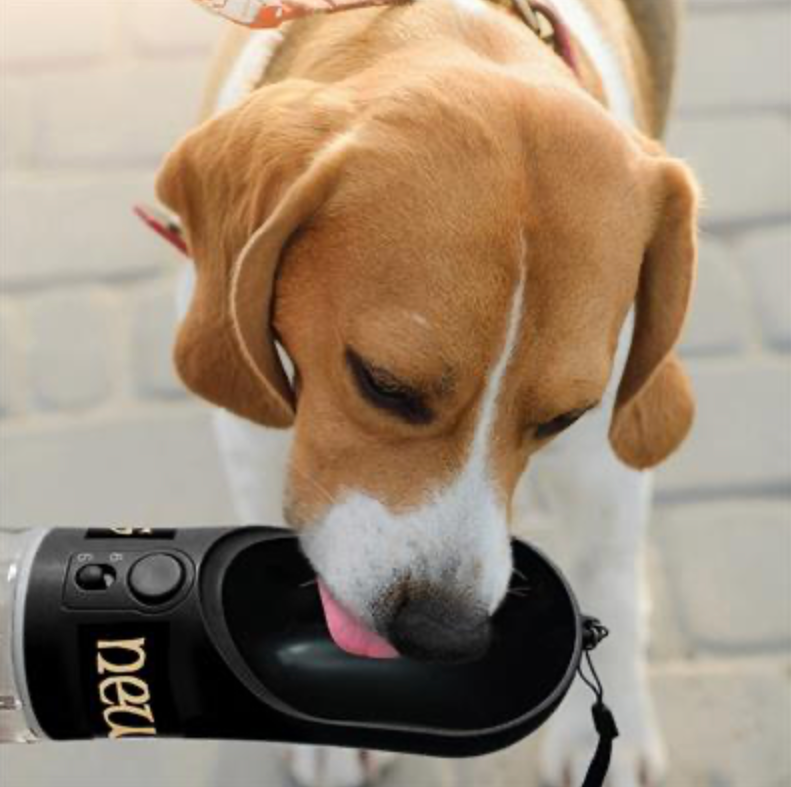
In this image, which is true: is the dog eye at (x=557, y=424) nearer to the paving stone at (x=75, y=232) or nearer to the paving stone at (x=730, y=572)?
the paving stone at (x=730, y=572)

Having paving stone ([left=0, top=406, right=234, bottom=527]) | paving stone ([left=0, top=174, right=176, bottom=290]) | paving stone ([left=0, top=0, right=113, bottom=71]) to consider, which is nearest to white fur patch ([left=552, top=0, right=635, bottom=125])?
paving stone ([left=0, top=406, right=234, bottom=527])

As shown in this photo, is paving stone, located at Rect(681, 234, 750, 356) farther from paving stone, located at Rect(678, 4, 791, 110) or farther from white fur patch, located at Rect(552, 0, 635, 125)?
white fur patch, located at Rect(552, 0, 635, 125)

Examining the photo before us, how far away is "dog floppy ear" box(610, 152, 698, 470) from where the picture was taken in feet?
5.21

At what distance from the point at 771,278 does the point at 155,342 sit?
1.39 m

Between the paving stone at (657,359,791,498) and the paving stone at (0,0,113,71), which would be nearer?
the paving stone at (657,359,791,498)

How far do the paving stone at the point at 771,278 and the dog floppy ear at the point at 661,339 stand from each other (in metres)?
1.02

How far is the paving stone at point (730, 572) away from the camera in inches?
90.4

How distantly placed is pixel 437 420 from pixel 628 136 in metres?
0.43

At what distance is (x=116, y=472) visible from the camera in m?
2.50

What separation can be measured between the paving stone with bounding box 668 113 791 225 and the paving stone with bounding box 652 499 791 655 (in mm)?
811

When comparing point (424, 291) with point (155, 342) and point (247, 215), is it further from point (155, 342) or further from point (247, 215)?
point (155, 342)

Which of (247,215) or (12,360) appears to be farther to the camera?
(12,360)

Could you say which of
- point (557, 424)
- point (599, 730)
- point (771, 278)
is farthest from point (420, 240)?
point (771, 278)

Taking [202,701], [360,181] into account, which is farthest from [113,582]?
[360,181]
